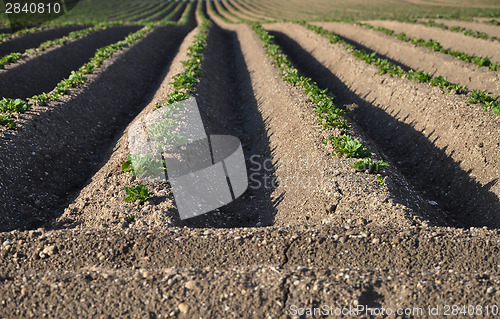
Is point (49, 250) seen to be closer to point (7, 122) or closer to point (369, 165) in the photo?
point (7, 122)

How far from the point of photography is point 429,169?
9141 millimetres

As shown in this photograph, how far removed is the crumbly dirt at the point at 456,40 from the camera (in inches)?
680

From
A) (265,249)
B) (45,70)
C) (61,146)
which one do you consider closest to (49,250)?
(265,249)

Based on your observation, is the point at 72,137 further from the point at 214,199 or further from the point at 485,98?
the point at 485,98

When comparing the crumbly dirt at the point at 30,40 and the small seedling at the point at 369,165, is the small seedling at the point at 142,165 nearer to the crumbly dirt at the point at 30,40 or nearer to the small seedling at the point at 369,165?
the small seedling at the point at 369,165

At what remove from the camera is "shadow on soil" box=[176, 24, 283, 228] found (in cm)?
761

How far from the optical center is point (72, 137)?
32.9 feet

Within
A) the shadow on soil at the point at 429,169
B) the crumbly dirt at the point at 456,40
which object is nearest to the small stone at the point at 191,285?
the shadow on soil at the point at 429,169

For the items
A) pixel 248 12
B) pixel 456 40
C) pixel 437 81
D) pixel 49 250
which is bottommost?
pixel 49 250

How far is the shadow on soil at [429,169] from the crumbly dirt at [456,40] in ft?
26.1

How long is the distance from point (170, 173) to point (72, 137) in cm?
375

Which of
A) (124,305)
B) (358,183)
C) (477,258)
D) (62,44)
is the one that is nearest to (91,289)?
(124,305)

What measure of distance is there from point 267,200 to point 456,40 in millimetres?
17412

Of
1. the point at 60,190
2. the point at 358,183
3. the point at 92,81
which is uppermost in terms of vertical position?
the point at 92,81
